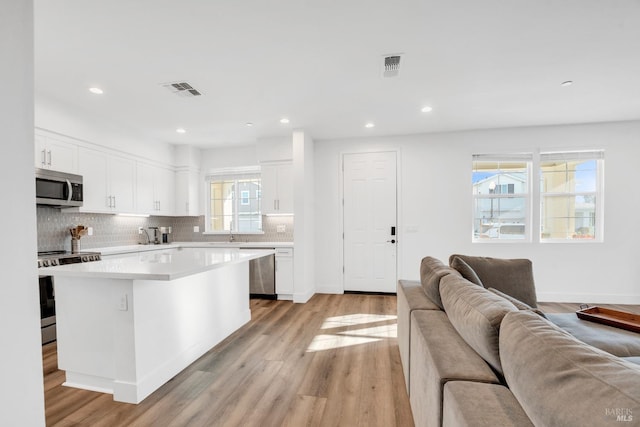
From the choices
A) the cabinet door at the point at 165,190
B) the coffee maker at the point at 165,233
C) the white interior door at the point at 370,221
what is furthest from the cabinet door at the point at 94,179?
the white interior door at the point at 370,221

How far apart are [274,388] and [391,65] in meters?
2.75

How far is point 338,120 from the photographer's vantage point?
4.01 m

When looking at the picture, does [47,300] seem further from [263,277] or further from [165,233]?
[263,277]

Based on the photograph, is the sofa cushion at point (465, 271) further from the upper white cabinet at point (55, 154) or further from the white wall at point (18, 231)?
the upper white cabinet at point (55, 154)

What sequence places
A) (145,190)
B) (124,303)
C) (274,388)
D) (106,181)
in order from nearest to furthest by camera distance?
(124,303)
(274,388)
(106,181)
(145,190)

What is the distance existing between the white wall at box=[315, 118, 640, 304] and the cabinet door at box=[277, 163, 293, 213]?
1.68 feet

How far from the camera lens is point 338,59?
97.3 inches

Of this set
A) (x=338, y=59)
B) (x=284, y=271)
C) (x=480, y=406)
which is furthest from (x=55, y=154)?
(x=480, y=406)

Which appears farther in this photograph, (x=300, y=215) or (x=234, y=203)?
(x=234, y=203)

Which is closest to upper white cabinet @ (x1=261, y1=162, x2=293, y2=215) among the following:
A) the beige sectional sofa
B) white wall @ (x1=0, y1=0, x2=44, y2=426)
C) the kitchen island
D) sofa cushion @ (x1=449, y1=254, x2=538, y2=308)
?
the kitchen island

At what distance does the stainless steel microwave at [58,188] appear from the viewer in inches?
121

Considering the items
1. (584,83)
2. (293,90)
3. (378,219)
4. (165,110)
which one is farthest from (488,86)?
(165,110)

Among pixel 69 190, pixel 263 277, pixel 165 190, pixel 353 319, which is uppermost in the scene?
pixel 165 190

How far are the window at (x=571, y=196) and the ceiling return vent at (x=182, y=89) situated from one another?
4.82 meters
